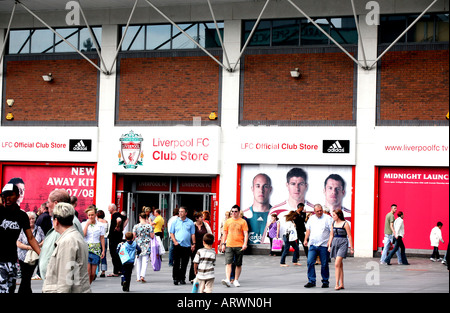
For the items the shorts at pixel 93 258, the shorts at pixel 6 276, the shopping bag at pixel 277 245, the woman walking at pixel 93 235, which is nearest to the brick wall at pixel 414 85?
the shopping bag at pixel 277 245

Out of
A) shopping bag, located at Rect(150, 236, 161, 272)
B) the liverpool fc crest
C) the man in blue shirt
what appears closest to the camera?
the man in blue shirt

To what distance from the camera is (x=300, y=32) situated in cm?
2575

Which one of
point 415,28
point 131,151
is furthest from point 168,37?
point 415,28

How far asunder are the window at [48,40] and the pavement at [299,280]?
9429 mm

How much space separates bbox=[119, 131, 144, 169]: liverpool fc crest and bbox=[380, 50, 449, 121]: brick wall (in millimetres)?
8793

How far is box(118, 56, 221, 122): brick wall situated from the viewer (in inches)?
1039

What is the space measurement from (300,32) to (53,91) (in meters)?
9.76

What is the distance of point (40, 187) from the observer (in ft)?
92.5

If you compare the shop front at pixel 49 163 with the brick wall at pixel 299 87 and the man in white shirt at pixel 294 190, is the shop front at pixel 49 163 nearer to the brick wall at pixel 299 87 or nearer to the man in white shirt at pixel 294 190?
the brick wall at pixel 299 87

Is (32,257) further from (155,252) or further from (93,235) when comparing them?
(155,252)

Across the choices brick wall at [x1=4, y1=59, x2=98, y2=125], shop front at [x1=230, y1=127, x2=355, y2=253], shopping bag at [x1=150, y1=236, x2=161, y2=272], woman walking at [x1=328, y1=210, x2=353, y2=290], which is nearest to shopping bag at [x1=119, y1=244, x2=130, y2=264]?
shopping bag at [x1=150, y1=236, x2=161, y2=272]

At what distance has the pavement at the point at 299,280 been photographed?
14773 millimetres

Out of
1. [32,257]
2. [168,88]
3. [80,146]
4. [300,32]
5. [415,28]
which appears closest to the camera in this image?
[32,257]

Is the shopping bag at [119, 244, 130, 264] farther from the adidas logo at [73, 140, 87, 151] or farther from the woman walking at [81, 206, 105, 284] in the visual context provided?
the adidas logo at [73, 140, 87, 151]
